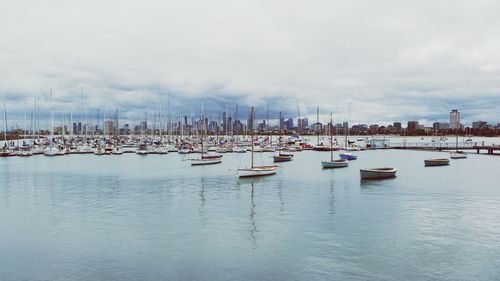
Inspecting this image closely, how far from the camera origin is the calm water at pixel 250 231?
25781 mm

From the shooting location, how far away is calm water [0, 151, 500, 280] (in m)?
25.8

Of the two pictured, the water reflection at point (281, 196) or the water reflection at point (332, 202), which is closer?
the water reflection at point (332, 202)

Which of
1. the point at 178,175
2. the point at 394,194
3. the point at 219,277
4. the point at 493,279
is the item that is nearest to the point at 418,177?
the point at 394,194

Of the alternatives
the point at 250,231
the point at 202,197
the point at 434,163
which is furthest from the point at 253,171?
the point at 434,163

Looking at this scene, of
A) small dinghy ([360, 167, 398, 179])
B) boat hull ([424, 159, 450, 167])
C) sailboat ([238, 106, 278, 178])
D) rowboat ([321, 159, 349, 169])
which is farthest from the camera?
boat hull ([424, 159, 450, 167])

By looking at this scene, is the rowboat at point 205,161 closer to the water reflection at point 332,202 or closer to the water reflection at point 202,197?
the water reflection at point 202,197

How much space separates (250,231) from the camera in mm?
35812

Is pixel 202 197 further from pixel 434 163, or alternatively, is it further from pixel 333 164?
pixel 434 163

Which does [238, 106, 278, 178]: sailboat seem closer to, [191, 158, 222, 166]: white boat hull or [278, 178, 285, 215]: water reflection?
[278, 178, 285, 215]: water reflection

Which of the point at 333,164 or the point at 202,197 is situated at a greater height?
the point at 333,164

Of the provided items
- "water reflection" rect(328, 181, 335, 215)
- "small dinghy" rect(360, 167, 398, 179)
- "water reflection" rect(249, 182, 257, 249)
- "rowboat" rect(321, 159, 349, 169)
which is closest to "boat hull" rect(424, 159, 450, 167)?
"rowboat" rect(321, 159, 349, 169)

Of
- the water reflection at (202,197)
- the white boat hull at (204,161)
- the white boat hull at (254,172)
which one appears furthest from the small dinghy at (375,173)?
the white boat hull at (204,161)

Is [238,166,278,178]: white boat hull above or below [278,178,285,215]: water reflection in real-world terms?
above

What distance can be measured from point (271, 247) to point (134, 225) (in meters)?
14.4
